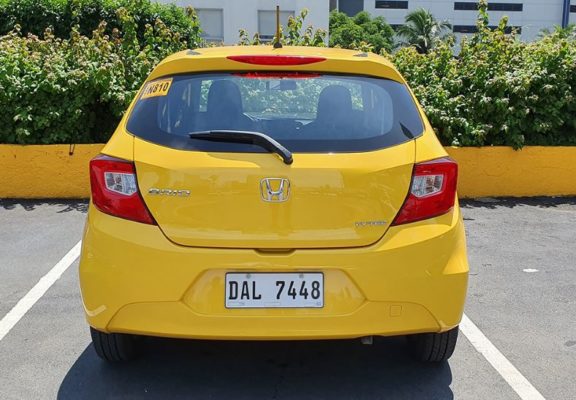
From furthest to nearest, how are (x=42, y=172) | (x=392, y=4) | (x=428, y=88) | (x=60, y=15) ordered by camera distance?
(x=392, y=4), (x=60, y=15), (x=428, y=88), (x=42, y=172)

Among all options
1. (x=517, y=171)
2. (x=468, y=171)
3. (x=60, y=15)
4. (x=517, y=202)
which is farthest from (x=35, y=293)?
(x=60, y=15)

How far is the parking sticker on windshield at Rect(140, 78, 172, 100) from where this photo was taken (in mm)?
3225

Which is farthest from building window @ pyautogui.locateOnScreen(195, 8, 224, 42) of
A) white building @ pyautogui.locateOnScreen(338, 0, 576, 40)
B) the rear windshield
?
white building @ pyautogui.locateOnScreen(338, 0, 576, 40)

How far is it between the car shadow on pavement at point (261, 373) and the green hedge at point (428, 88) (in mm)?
4759

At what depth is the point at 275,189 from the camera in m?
2.86

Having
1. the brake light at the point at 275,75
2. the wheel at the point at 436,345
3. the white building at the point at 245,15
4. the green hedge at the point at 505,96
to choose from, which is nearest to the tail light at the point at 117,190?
the brake light at the point at 275,75

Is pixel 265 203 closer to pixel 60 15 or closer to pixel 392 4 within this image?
pixel 60 15

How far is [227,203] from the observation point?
Result: 9.37 ft

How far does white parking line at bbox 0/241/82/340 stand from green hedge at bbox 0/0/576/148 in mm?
2616

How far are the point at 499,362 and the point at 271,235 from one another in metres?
1.64

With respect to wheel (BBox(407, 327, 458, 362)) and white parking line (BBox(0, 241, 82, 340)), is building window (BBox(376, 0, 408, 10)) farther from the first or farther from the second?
wheel (BBox(407, 327, 458, 362))

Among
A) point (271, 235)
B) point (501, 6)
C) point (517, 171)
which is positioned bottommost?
point (517, 171)

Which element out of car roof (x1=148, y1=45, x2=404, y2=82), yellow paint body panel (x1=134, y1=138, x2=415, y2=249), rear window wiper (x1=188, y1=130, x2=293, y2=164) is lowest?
yellow paint body panel (x1=134, y1=138, x2=415, y2=249)

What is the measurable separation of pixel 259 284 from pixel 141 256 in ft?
1.69
